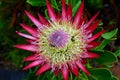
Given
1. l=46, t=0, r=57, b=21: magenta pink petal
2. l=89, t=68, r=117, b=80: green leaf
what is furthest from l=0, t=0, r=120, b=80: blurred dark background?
l=46, t=0, r=57, b=21: magenta pink petal

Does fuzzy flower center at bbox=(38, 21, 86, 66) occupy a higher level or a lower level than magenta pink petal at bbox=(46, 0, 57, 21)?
lower

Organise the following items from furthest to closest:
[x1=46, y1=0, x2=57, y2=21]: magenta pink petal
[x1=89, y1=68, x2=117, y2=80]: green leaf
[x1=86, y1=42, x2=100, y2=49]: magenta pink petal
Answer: [x1=89, y1=68, x2=117, y2=80]: green leaf
[x1=46, y1=0, x2=57, y2=21]: magenta pink petal
[x1=86, y1=42, x2=100, y2=49]: magenta pink petal

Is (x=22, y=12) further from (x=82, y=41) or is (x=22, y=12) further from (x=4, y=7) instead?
(x=82, y=41)

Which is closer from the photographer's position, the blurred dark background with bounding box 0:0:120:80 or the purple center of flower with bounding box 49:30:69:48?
the purple center of flower with bounding box 49:30:69:48

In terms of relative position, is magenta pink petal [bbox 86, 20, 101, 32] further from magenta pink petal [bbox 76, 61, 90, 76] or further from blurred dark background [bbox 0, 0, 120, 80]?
blurred dark background [bbox 0, 0, 120, 80]

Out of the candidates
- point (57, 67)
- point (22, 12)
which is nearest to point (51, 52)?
point (57, 67)

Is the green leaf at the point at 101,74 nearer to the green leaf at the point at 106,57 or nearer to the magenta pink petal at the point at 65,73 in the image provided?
the green leaf at the point at 106,57
